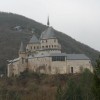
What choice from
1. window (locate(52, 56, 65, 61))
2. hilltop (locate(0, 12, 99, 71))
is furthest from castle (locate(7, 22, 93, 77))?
hilltop (locate(0, 12, 99, 71))

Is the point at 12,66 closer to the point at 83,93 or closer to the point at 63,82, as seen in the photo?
the point at 63,82

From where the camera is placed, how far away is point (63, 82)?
90.1 m

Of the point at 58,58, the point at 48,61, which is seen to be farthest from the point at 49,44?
the point at 58,58

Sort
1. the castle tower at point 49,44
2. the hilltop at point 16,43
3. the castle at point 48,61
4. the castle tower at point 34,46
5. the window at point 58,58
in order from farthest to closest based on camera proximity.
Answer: the hilltop at point 16,43 < the castle tower at point 34,46 < the castle tower at point 49,44 < the window at point 58,58 < the castle at point 48,61

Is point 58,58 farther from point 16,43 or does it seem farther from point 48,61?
point 16,43

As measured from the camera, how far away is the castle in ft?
298

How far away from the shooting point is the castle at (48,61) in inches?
3578

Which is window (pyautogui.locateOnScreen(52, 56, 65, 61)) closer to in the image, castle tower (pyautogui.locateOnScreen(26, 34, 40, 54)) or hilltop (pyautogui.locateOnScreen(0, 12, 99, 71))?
castle tower (pyautogui.locateOnScreen(26, 34, 40, 54))

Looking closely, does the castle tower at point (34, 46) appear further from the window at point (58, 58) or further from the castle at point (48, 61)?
the window at point (58, 58)

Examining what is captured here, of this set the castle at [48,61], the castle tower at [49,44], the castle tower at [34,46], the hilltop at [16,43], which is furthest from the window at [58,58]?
the hilltop at [16,43]

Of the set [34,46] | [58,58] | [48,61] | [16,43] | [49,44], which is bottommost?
[48,61]

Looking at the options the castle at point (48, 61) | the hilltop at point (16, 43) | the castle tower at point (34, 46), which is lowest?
the castle at point (48, 61)

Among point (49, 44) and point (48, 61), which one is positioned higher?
point (49, 44)

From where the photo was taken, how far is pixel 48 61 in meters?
91.4
